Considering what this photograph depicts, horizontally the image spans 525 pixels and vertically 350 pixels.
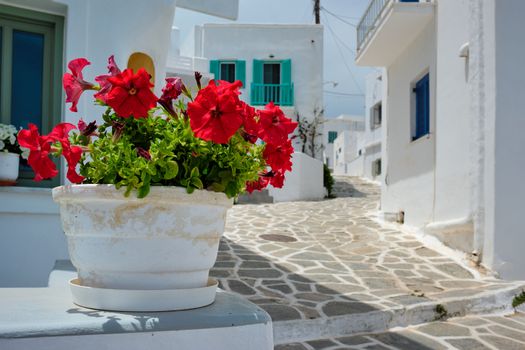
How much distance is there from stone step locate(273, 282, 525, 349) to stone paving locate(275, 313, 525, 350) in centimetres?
9

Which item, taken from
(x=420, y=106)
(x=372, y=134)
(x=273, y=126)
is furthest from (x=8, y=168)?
(x=372, y=134)

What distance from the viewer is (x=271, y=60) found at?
781 inches

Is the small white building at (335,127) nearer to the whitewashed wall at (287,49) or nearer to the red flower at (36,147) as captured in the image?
the whitewashed wall at (287,49)

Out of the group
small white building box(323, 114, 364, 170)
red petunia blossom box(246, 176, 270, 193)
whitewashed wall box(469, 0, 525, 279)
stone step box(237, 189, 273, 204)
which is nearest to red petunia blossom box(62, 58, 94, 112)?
red petunia blossom box(246, 176, 270, 193)

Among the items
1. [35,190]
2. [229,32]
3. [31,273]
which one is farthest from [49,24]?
[229,32]

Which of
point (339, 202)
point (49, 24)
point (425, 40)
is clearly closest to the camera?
point (49, 24)

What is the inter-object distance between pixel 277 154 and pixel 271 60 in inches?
734

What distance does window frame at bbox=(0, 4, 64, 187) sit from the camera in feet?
15.2

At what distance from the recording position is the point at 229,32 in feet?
64.6

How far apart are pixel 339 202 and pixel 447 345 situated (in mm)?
10122

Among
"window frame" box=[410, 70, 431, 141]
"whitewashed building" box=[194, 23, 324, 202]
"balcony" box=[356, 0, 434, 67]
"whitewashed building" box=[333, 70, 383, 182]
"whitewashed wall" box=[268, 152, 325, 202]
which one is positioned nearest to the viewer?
"balcony" box=[356, 0, 434, 67]

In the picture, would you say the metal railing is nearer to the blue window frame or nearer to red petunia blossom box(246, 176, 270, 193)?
the blue window frame

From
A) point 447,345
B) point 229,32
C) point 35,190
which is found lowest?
point 447,345

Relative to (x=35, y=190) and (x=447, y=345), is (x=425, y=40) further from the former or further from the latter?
(x=35, y=190)
